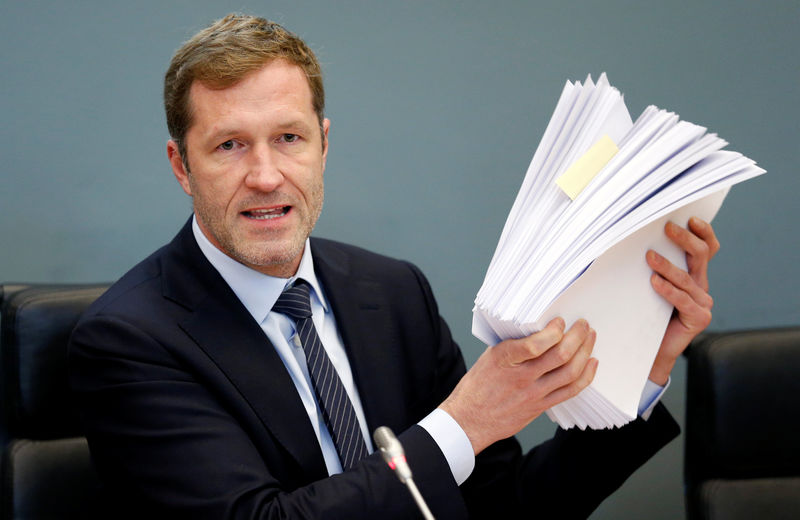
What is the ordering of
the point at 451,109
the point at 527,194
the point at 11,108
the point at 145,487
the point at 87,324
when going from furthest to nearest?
the point at 451,109 → the point at 11,108 → the point at 87,324 → the point at 145,487 → the point at 527,194

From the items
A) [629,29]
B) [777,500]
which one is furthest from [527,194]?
[629,29]

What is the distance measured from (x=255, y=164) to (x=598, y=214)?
68 centimetres

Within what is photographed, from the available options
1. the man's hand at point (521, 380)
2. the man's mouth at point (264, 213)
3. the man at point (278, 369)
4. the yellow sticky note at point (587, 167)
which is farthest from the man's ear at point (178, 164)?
the yellow sticky note at point (587, 167)

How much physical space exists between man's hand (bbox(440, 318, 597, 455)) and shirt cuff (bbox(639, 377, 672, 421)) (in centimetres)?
30

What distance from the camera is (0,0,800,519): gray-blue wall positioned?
2139mm

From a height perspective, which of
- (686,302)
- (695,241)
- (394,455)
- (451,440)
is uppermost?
(695,241)

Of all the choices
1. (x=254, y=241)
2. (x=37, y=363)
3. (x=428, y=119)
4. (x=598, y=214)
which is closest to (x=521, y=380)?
(x=598, y=214)

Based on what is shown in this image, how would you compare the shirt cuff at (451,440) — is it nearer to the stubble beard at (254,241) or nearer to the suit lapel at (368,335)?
the suit lapel at (368,335)

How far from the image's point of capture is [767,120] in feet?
8.14

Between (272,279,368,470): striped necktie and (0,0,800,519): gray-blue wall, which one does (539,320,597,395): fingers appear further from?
(0,0,800,519): gray-blue wall

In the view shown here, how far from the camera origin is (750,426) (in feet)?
5.53

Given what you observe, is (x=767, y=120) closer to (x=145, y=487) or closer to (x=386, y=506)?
(x=386, y=506)

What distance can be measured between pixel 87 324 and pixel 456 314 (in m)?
1.22

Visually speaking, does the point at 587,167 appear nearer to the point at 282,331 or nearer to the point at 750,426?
the point at 282,331
